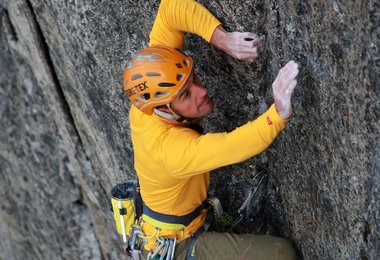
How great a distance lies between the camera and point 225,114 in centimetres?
687

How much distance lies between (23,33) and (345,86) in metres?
6.21

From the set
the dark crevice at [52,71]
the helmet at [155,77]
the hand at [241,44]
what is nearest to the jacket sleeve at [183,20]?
the hand at [241,44]

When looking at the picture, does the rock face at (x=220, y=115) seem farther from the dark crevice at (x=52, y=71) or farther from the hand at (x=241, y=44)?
the hand at (x=241, y=44)

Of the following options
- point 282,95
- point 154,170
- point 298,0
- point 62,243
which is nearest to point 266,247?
point 154,170

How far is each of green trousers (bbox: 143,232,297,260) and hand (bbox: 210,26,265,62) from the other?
1685 millimetres

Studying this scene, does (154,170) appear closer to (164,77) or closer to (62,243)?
(164,77)

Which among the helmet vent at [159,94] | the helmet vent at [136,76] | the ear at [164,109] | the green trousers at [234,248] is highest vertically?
the helmet vent at [136,76]

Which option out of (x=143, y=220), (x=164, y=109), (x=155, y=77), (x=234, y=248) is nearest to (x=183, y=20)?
(x=155, y=77)

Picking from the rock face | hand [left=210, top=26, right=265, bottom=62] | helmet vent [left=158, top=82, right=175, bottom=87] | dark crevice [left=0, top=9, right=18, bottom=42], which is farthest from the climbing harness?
dark crevice [left=0, top=9, right=18, bottom=42]

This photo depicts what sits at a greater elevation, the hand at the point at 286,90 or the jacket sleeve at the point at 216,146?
the hand at the point at 286,90

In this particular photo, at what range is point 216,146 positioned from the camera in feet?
17.1

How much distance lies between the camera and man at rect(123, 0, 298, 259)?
519 centimetres

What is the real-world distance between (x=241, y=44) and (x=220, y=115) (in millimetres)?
1159

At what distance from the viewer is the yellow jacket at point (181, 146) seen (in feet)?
17.0
